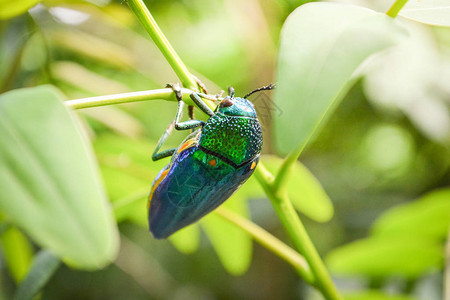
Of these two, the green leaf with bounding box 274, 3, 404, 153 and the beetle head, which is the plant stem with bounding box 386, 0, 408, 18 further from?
the beetle head

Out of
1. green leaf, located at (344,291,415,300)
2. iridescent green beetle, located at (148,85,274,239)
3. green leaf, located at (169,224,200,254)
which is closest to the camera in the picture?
iridescent green beetle, located at (148,85,274,239)

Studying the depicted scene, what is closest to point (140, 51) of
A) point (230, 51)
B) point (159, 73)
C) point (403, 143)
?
point (159, 73)

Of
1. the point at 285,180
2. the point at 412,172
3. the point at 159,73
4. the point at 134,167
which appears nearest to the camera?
the point at 285,180

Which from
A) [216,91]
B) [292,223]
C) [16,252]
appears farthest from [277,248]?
[16,252]

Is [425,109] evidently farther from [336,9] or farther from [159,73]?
[336,9]

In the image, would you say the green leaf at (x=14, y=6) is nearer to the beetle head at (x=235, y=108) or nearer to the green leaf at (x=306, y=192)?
the beetle head at (x=235, y=108)

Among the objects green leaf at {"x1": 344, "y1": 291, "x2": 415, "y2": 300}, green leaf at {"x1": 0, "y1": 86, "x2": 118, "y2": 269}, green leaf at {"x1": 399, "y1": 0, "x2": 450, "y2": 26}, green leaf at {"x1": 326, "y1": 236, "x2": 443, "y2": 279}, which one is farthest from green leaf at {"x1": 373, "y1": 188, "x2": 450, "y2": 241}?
green leaf at {"x1": 0, "y1": 86, "x2": 118, "y2": 269}

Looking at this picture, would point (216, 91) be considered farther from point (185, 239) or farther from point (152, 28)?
point (152, 28)

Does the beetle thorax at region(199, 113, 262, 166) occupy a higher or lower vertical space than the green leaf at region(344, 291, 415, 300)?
higher
